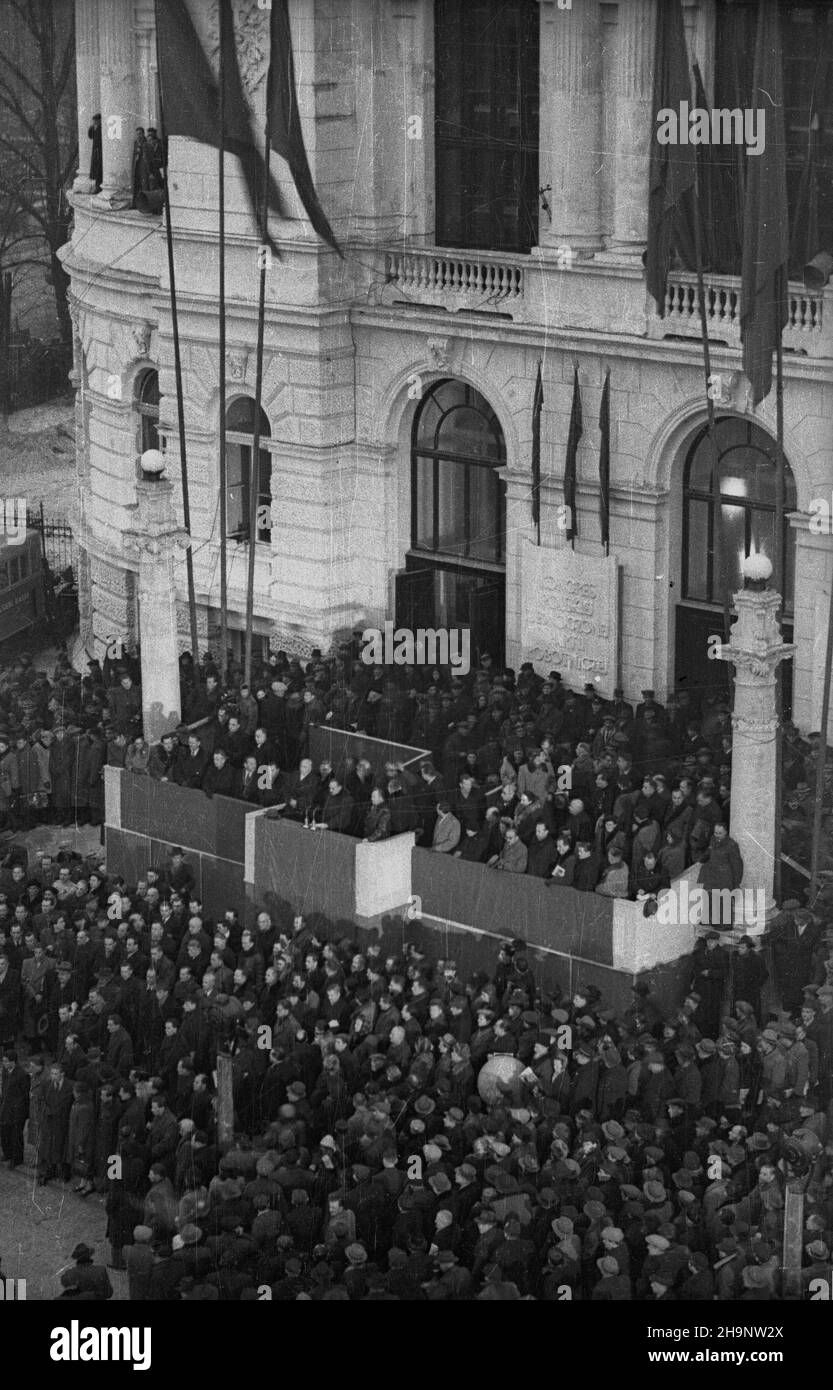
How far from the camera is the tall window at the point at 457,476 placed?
151 feet

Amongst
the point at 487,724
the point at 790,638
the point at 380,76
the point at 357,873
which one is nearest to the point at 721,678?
the point at 790,638

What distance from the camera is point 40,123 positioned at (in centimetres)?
6078

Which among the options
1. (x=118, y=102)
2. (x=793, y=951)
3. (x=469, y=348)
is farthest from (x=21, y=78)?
(x=793, y=951)

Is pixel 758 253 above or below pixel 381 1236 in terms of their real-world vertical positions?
above

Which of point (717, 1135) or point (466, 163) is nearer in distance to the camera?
point (717, 1135)

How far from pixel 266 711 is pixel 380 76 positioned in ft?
35.0

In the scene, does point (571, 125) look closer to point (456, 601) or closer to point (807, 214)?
point (807, 214)

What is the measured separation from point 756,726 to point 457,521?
12.3m

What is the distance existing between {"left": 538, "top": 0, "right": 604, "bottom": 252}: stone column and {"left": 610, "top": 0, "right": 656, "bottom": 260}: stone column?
39cm

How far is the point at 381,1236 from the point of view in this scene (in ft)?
96.2

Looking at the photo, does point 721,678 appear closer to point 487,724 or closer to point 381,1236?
point 487,724

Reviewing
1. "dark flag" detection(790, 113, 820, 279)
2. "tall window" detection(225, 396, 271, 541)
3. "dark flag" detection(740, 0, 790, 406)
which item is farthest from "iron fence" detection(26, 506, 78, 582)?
"dark flag" detection(790, 113, 820, 279)

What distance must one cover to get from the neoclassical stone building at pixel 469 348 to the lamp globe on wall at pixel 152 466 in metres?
4.33

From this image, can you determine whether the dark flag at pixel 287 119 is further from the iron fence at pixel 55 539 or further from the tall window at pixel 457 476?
the iron fence at pixel 55 539
